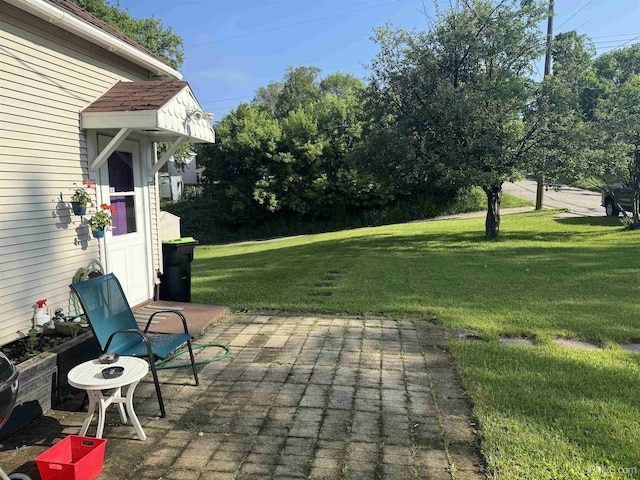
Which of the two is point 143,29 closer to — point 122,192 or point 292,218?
point 292,218

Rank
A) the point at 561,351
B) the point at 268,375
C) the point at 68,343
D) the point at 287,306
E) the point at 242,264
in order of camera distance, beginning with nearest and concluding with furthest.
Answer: the point at 68,343
the point at 268,375
the point at 561,351
the point at 287,306
the point at 242,264

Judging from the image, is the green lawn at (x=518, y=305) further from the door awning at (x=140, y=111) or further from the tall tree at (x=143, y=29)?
the tall tree at (x=143, y=29)

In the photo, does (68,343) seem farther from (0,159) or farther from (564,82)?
(564,82)

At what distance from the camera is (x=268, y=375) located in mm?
3934

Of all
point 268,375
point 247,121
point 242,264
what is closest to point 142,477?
point 268,375

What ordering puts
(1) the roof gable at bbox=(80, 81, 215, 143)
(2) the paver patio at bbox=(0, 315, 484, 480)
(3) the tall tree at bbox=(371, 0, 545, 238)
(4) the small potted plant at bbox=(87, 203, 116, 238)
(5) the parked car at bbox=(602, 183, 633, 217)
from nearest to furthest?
(2) the paver patio at bbox=(0, 315, 484, 480), (1) the roof gable at bbox=(80, 81, 215, 143), (4) the small potted plant at bbox=(87, 203, 116, 238), (3) the tall tree at bbox=(371, 0, 545, 238), (5) the parked car at bbox=(602, 183, 633, 217)

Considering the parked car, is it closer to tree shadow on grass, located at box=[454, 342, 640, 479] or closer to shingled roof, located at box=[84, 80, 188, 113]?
tree shadow on grass, located at box=[454, 342, 640, 479]

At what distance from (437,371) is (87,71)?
4776mm

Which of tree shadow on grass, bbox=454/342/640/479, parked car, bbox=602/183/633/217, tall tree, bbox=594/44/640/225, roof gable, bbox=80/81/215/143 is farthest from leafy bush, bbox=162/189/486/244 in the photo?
tree shadow on grass, bbox=454/342/640/479

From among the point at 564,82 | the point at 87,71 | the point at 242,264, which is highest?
the point at 564,82

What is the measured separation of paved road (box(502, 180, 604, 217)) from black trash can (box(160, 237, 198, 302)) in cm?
1420

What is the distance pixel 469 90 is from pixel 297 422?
368 inches

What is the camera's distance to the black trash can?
6.40m

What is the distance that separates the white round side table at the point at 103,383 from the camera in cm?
273
